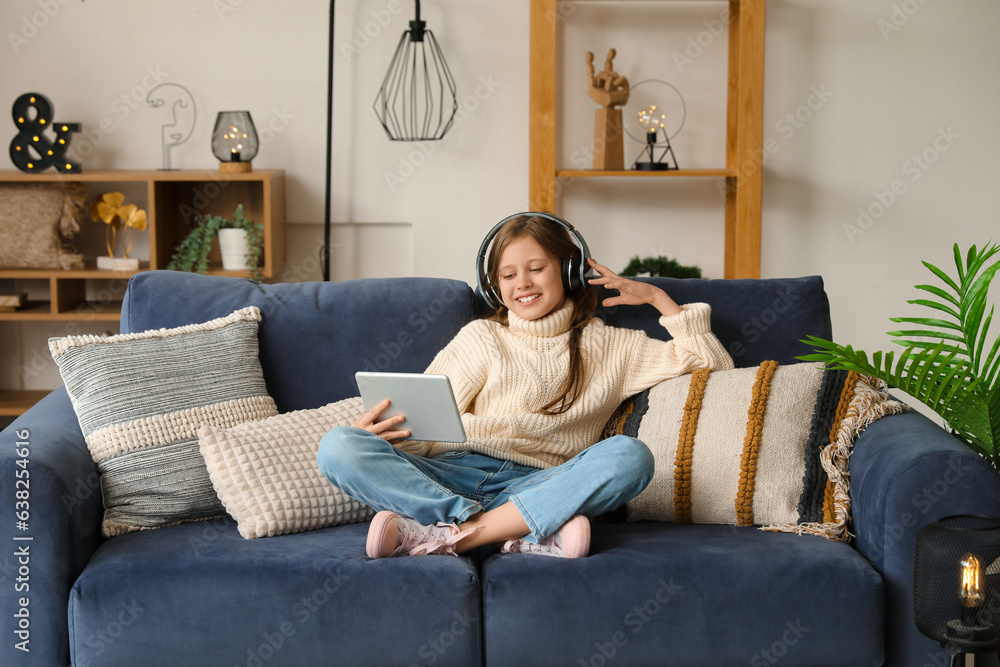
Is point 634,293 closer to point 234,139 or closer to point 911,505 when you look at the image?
point 911,505

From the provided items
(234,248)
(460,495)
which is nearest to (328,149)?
(234,248)

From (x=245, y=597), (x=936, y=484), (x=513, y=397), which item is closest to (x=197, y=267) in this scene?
(x=513, y=397)

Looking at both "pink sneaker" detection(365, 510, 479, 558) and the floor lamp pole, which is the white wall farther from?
"pink sneaker" detection(365, 510, 479, 558)

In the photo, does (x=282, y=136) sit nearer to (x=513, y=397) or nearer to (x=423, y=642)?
(x=513, y=397)

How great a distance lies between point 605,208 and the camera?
3273mm

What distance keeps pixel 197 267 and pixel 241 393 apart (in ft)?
4.18

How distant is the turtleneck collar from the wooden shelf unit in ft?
3.51

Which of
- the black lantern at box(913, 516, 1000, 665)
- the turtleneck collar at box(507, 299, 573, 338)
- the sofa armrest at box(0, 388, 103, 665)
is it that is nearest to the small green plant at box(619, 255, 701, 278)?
the turtleneck collar at box(507, 299, 573, 338)

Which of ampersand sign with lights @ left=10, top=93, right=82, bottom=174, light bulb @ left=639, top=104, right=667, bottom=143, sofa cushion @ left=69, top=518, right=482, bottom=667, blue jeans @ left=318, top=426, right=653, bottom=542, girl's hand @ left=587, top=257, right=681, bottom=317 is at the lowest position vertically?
sofa cushion @ left=69, top=518, right=482, bottom=667

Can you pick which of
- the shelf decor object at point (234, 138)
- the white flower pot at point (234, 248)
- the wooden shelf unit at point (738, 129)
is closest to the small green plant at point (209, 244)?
the white flower pot at point (234, 248)

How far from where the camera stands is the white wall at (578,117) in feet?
10.3

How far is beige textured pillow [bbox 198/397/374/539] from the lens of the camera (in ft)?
5.25

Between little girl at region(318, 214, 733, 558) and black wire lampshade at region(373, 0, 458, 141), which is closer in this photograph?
little girl at region(318, 214, 733, 558)

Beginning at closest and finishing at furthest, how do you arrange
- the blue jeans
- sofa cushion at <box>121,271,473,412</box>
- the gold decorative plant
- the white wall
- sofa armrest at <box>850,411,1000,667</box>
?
sofa armrest at <box>850,411,1000,667</box>
the blue jeans
sofa cushion at <box>121,271,473,412</box>
the gold decorative plant
the white wall
